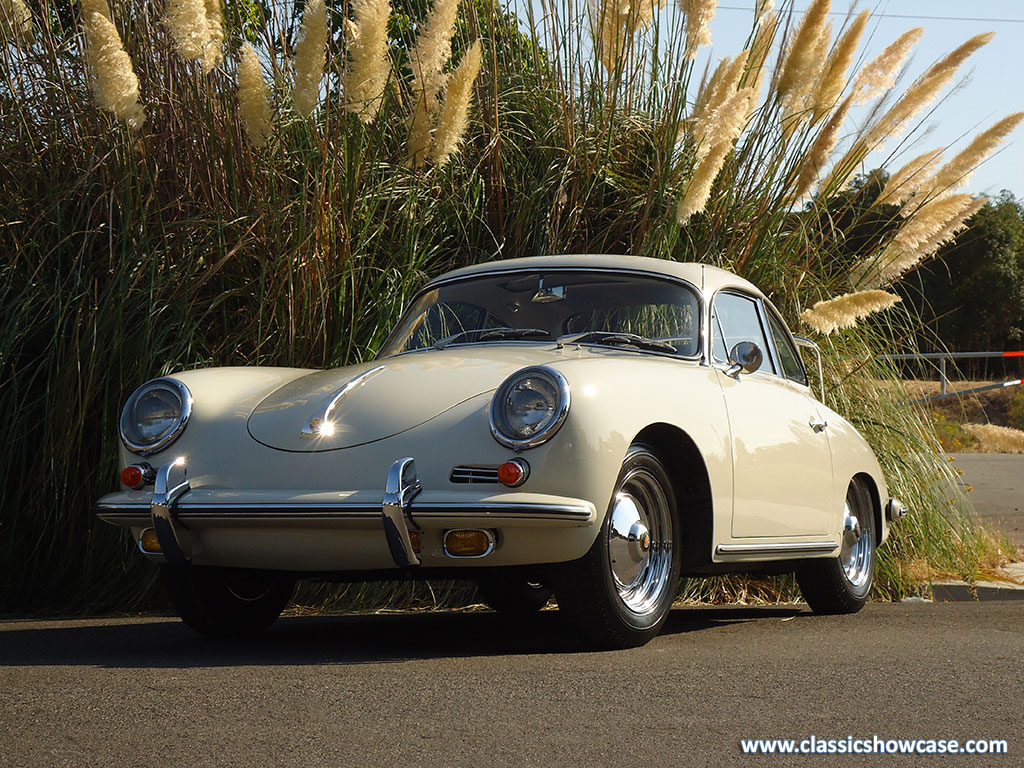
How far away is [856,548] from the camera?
6.14 metres

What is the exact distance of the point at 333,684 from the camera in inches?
134

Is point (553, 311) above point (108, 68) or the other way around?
the other way around

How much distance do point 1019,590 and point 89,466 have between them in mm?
4706

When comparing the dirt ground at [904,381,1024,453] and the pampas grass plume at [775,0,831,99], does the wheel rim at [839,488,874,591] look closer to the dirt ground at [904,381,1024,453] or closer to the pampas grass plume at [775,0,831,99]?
the pampas grass plume at [775,0,831,99]

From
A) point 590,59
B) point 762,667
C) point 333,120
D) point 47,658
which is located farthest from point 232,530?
point 590,59

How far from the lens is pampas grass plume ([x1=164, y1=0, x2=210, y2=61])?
579cm

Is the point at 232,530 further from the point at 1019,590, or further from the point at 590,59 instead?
the point at 1019,590

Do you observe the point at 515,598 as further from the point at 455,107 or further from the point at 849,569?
the point at 455,107

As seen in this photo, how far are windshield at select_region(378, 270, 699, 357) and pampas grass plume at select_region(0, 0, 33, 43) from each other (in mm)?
2693

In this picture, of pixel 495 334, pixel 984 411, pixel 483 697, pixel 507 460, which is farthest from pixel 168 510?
pixel 984 411

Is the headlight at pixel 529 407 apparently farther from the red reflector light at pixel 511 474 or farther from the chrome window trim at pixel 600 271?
the chrome window trim at pixel 600 271

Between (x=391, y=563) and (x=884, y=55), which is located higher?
(x=884, y=55)

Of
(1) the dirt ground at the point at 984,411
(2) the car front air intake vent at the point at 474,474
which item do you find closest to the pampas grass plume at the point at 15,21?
(2) the car front air intake vent at the point at 474,474

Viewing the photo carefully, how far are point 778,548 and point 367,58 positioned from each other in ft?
8.91
